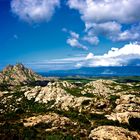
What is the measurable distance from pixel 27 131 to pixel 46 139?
2219 centimetres

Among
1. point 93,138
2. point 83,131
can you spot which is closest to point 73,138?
point 93,138

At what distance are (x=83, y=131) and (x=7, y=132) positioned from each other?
4339 centimetres

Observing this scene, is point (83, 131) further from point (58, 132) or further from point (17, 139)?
point (17, 139)

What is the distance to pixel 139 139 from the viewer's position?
175250 mm

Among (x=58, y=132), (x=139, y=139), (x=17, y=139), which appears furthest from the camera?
(x=58, y=132)

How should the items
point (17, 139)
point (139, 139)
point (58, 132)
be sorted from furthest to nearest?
point (58, 132) → point (139, 139) → point (17, 139)

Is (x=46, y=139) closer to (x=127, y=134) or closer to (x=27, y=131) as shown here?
(x=27, y=131)

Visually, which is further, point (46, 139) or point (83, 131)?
point (83, 131)

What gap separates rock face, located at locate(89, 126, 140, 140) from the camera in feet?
556

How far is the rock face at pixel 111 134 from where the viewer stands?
16934 cm

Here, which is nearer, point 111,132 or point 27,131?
point 111,132

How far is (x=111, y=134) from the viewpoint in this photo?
171750mm

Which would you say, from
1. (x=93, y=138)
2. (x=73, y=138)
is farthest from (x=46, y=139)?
(x=93, y=138)

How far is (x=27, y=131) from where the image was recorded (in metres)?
185
